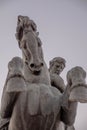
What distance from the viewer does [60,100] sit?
1.41 metres

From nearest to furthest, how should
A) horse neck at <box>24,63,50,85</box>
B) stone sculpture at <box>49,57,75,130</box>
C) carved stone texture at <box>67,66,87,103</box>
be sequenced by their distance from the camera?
carved stone texture at <box>67,66,87,103</box>, horse neck at <box>24,63,50,85</box>, stone sculpture at <box>49,57,75,130</box>

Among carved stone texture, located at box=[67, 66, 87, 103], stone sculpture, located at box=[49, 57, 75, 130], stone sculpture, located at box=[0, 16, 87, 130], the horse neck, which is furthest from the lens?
stone sculpture, located at box=[49, 57, 75, 130]

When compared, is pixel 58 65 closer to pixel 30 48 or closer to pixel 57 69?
pixel 57 69

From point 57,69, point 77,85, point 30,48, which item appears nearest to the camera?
point 77,85

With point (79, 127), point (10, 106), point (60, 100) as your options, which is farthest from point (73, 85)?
point (79, 127)

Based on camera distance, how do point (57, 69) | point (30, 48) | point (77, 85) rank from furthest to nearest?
point (57, 69) → point (30, 48) → point (77, 85)

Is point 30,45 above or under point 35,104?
above

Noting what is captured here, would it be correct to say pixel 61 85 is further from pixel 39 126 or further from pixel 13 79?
pixel 13 79

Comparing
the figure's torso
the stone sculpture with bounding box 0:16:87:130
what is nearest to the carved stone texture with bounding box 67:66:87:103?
the stone sculpture with bounding box 0:16:87:130

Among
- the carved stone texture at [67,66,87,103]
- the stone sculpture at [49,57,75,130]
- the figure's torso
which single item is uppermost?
the stone sculpture at [49,57,75,130]

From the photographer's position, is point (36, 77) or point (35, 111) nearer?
point (35, 111)

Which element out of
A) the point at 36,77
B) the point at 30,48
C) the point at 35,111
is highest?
the point at 30,48

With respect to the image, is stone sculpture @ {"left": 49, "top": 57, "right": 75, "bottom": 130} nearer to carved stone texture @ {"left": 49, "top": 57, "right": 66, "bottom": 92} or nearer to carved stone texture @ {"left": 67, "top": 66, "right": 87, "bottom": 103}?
carved stone texture @ {"left": 49, "top": 57, "right": 66, "bottom": 92}

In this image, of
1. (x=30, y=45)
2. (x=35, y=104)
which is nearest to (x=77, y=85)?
(x=35, y=104)
